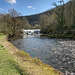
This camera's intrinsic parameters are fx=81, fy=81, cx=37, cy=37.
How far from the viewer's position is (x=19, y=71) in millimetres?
3834

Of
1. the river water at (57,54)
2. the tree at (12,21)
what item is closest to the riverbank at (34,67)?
the river water at (57,54)

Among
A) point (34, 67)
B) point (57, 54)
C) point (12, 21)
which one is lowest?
point (57, 54)

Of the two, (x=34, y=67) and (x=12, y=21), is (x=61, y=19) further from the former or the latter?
(x=34, y=67)

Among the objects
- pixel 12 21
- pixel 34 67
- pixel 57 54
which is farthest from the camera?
pixel 12 21

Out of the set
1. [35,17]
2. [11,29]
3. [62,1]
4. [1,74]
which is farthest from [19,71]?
[35,17]

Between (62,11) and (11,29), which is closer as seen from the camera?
(11,29)

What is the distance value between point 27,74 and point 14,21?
25765mm

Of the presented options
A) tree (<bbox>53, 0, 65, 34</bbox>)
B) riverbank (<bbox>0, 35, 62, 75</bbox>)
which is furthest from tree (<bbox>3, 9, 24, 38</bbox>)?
riverbank (<bbox>0, 35, 62, 75</bbox>)

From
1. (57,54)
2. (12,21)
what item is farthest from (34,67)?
(12,21)

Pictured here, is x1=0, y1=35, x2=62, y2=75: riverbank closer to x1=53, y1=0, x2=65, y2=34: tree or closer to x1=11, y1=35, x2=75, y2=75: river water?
x1=11, y1=35, x2=75, y2=75: river water

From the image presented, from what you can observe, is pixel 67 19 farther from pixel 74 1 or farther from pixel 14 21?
pixel 14 21

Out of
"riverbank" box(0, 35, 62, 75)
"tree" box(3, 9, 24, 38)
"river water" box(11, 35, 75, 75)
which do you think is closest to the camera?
"riverbank" box(0, 35, 62, 75)

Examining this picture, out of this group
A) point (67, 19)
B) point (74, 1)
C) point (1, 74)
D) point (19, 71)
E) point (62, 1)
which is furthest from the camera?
point (62, 1)

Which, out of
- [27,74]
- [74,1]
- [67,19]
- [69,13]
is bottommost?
[27,74]
